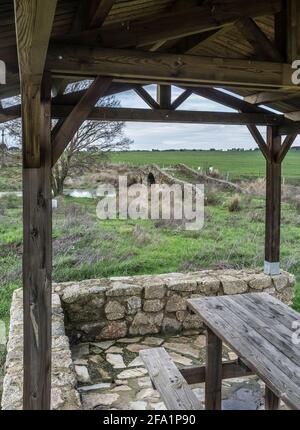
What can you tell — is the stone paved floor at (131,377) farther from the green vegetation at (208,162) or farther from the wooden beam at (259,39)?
the green vegetation at (208,162)

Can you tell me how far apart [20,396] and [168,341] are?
7.46ft

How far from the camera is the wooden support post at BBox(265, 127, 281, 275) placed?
495cm

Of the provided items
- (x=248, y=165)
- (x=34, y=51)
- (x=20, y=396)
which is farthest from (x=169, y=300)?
(x=248, y=165)

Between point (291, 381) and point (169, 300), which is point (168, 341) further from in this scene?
point (291, 381)

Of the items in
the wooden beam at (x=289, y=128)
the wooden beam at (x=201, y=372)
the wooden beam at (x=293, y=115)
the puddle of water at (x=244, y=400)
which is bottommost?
the puddle of water at (x=244, y=400)

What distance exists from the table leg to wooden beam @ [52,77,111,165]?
5.88ft

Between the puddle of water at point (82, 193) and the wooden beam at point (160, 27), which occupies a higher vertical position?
the wooden beam at point (160, 27)

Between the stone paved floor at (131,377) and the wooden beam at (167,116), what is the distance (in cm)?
251

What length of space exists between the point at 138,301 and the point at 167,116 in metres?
2.19

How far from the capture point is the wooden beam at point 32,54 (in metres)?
0.86

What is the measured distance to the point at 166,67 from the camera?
2484 mm

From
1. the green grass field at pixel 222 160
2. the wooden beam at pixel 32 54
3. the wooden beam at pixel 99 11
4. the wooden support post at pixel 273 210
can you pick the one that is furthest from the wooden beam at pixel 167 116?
the green grass field at pixel 222 160

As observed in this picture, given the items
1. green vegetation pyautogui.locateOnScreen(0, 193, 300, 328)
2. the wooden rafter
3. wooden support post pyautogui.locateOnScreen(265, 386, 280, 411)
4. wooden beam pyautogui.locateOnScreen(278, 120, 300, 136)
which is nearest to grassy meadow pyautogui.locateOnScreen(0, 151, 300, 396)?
green vegetation pyautogui.locateOnScreen(0, 193, 300, 328)
